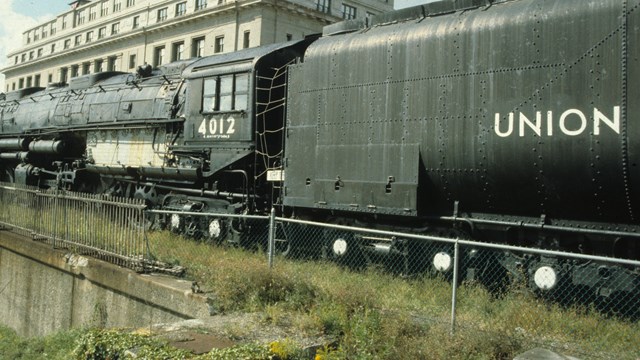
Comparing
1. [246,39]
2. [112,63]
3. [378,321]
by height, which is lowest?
[378,321]

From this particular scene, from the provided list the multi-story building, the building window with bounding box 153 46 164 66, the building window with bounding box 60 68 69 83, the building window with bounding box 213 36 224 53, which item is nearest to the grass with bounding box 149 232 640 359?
the multi-story building

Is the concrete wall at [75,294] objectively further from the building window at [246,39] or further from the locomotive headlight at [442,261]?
the building window at [246,39]

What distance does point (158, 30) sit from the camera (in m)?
53.0

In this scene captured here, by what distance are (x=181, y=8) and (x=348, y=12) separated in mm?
15628

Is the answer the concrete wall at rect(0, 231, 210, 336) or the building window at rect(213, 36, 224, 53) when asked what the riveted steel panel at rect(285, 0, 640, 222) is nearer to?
the concrete wall at rect(0, 231, 210, 336)

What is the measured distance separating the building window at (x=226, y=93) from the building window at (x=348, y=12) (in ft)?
139

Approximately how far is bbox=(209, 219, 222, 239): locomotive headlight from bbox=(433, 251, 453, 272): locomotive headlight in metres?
4.75

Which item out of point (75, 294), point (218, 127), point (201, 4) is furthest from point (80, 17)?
point (75, 294)

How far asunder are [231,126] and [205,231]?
2213mm

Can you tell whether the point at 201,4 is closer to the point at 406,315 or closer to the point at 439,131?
the point at 439,131

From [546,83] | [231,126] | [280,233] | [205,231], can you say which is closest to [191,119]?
[231,126]

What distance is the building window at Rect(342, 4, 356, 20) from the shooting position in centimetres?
5209

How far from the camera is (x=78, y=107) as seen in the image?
1684cm

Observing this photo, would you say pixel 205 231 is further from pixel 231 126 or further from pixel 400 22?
pixel 400 22
